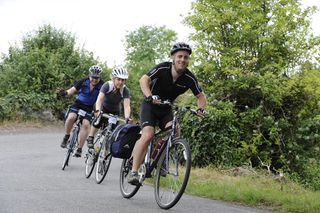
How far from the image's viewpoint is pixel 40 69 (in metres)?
26.2

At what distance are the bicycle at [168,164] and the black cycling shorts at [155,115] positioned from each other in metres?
0.15

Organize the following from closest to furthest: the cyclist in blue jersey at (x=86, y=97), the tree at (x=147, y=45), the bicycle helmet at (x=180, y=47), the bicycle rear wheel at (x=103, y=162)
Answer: the bicycle helmet at (x=180, y=47)
the bicycle rear wheel at (x=103, y=162)
the cyclist in blue jersey at (x=86, y=97)
the tree at (x=147, y=45)

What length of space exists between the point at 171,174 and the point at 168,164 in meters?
0.15

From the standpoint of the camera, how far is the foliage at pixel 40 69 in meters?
25.1

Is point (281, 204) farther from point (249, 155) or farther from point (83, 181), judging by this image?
point (249, 155)

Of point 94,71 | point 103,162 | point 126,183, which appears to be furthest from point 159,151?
point 94,71

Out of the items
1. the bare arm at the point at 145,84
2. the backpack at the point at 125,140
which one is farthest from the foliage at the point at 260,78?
the bare arm at the point at 145,84

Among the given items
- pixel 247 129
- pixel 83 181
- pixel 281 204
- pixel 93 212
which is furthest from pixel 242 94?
pixel 93 212

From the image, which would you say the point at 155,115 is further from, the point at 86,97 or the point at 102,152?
the point at 86,97

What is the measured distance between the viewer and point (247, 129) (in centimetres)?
1509

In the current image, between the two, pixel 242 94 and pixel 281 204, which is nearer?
pixel 281 204

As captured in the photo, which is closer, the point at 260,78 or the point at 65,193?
the point at 65,193

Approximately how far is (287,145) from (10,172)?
7531 mm

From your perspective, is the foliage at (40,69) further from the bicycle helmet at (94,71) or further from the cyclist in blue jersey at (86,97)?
the bicycle helmet at (94,71)
